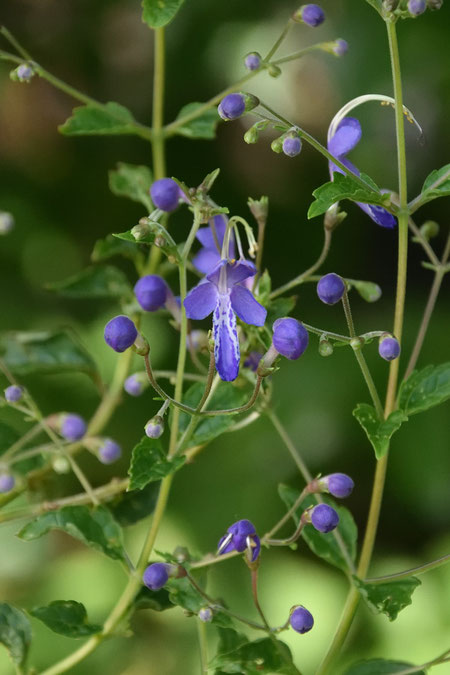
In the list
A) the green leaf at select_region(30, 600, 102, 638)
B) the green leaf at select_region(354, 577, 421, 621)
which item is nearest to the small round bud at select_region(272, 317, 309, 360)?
the green leaf at select_region(354, 577, 421, 621)

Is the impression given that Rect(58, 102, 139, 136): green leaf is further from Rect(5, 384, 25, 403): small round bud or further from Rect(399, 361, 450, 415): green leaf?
Rect(399, 361, 450, 415): green leaf

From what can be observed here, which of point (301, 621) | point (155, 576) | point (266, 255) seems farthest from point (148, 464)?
point (266, 255)

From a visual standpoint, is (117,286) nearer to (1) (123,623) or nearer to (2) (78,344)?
(2) (78,344)

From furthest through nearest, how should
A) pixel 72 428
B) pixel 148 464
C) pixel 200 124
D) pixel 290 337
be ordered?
pixel 200 124 → pixel 72 428 → pixel 148 464 → pixel 290 337

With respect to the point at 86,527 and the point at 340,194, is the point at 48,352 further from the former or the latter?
the point at 340,194

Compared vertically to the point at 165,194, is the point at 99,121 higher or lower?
higher
